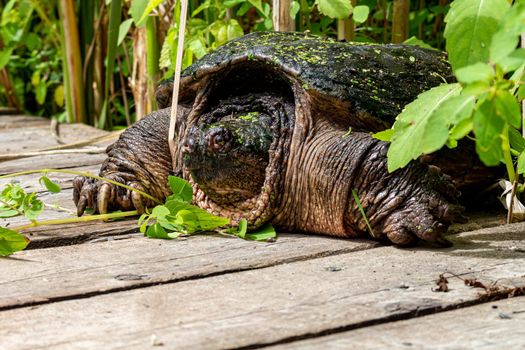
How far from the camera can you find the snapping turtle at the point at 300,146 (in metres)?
2.40

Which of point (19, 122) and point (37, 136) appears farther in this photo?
point (19, 122)

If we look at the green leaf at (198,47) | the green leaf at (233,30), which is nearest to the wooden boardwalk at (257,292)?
the green leaf at (198,47)

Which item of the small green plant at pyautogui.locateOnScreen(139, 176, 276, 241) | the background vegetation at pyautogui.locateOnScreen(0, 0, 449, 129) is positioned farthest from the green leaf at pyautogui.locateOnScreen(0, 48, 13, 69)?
the small green plant at pyautogui.locateOnScreen(139, 176, 276, 241)

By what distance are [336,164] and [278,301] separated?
73 cm

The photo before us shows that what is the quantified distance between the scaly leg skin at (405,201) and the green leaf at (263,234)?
24 cm

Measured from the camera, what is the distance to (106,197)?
110 inches

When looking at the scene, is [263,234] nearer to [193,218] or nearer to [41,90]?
[193,218]

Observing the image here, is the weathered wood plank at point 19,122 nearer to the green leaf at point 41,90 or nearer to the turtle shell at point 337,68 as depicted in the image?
the green leaf at point 41,90

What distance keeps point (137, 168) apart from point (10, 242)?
0.66 metres

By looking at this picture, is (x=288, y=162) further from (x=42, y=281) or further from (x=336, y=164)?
(x=42, y=281)

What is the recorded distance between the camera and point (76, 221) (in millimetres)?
2713

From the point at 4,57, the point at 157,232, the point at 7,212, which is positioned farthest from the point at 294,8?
the point at 4,57

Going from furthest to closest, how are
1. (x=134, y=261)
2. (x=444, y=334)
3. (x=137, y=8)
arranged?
(x=137, y=8) < (x=134, y=261) < (x=444, y=334)

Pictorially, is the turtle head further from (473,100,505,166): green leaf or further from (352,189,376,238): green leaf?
(473,100,505,166): green leaf
